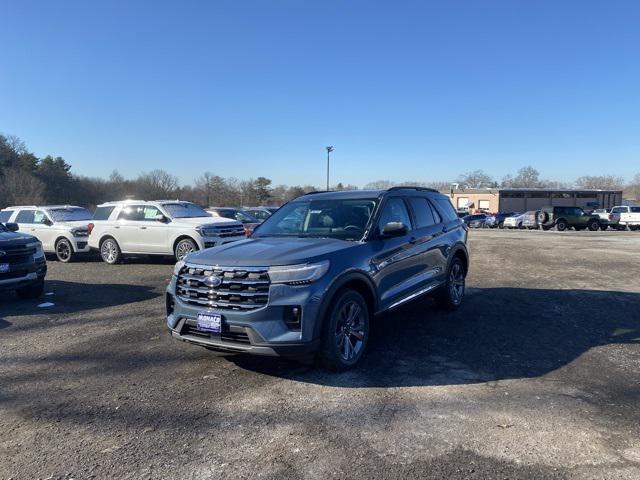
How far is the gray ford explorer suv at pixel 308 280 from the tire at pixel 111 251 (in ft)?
30.0

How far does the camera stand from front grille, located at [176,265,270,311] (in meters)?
4.45

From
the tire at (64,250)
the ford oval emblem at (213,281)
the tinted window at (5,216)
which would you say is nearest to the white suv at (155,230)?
the tire at (64,250)

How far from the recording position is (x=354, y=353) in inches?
197

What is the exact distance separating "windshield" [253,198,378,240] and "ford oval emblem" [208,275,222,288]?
54.2 inches

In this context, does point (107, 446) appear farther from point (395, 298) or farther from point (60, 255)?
point (60, 255)

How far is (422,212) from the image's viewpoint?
6.88 metres

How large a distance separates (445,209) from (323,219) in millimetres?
2705

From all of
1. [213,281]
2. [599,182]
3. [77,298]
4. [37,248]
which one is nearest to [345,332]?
[213,281]

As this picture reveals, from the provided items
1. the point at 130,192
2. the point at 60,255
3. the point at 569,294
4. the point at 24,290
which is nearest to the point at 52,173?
the point at 130,192

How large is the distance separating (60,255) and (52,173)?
5112 centimetres

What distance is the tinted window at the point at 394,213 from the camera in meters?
5.77

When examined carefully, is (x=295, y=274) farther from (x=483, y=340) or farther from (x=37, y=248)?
(x=37, y=248)

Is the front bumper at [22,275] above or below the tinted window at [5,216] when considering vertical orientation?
below

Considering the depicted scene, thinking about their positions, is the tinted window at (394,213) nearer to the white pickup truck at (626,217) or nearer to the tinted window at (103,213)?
the tinted window at (103,213)
